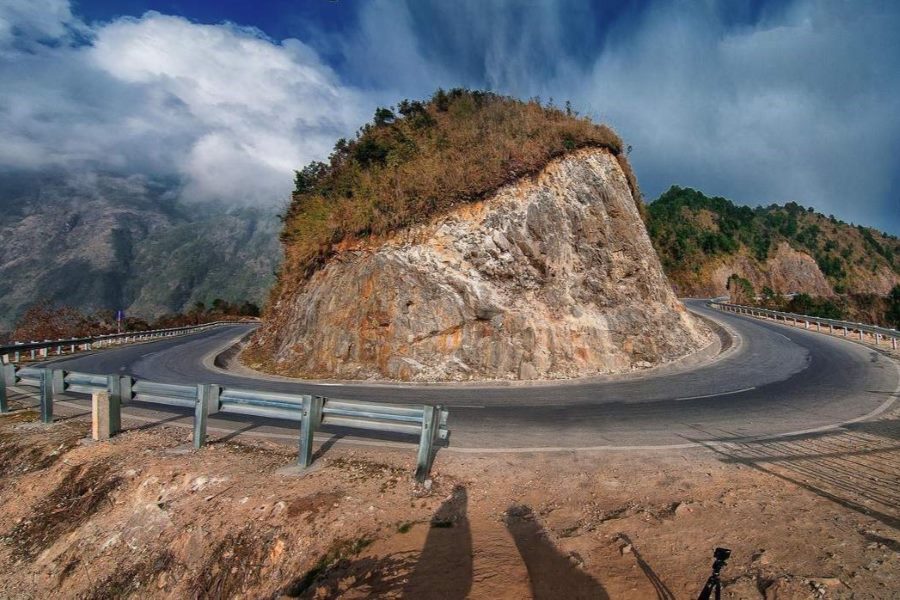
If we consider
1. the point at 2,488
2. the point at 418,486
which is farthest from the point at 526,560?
the point at 2,488

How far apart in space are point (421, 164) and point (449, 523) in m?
19.2

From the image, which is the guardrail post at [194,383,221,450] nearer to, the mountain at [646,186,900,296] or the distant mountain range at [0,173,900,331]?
the distant mountain range at [0,173,900,331]

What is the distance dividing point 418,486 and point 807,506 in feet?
14.9

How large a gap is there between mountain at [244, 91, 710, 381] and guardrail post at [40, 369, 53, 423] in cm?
942

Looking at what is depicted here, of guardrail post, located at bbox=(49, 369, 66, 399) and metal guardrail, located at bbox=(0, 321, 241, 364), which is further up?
guardrail post, located at bbox=(49, 369, 66, 399)

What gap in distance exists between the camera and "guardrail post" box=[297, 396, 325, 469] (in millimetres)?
6602

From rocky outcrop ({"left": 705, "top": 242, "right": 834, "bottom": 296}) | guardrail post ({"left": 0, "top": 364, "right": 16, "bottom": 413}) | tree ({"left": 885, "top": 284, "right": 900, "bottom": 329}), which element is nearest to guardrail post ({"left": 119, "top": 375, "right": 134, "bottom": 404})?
guardrail post ({"left": 0, "top": 364, "right": 16, "bottom": 413})

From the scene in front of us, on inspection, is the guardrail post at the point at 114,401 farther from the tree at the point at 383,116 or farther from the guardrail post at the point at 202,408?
the tree at the point at 383,116

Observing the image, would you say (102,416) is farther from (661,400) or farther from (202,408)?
(661,400)

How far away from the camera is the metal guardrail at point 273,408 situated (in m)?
6.33

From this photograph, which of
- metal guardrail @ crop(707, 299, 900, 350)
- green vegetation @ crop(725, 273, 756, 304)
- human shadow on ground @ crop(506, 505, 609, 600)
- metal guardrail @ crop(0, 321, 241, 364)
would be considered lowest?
metal guardrail @ crop(0, 321, 241, 364)

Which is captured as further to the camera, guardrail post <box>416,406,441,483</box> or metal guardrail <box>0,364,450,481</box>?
metal guardrail <box>0,364,450,481</box>

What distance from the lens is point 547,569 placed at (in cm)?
427

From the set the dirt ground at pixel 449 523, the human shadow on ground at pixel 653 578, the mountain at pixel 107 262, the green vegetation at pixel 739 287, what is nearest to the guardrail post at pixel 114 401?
the dirt ground at pixel 449 523
